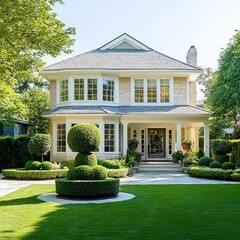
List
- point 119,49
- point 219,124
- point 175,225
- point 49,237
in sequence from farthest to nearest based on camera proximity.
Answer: point 219,124
point 119,49
point 175,225
point 49,237

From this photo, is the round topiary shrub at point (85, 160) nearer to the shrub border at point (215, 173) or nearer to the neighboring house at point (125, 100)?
the shrub border at point (215, 173)

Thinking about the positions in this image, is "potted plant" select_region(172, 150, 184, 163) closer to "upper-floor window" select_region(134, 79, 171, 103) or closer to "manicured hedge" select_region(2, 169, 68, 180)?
"upper-floor window" select_region(134, 79, 171, 103)

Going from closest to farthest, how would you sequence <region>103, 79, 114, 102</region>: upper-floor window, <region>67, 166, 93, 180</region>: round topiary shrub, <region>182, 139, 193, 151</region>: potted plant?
<region>67, 166, 93, 180</region>: round topiary shrub → <region>103, 79, 114, 102</region>: upper-floor window → <region>182, 139, 193, 151</region>: potted plant

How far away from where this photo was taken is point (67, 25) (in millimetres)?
12266

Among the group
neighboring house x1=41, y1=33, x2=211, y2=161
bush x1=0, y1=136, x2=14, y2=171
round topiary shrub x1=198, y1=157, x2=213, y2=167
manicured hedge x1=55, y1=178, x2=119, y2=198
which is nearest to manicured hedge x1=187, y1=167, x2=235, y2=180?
round topiary shrub x1=198, y1=157, x2=213, y2=167

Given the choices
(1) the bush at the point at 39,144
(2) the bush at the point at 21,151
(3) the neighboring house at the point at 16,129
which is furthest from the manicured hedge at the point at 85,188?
(3) the neighboring house at the point at 16,129

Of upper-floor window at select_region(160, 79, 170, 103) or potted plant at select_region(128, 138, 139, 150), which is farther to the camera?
upper-floor window at select_region(160, 79, 170, 103)

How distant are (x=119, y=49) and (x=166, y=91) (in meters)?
5.72

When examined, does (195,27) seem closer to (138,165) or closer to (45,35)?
(45,35)

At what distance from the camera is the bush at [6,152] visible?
85.4 feet

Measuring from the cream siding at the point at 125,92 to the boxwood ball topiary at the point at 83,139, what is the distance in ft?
41.4

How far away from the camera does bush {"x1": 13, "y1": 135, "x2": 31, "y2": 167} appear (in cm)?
2609

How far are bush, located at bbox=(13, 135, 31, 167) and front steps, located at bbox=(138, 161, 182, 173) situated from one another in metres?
8.25

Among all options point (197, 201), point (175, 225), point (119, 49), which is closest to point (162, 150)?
point (119, 49)
